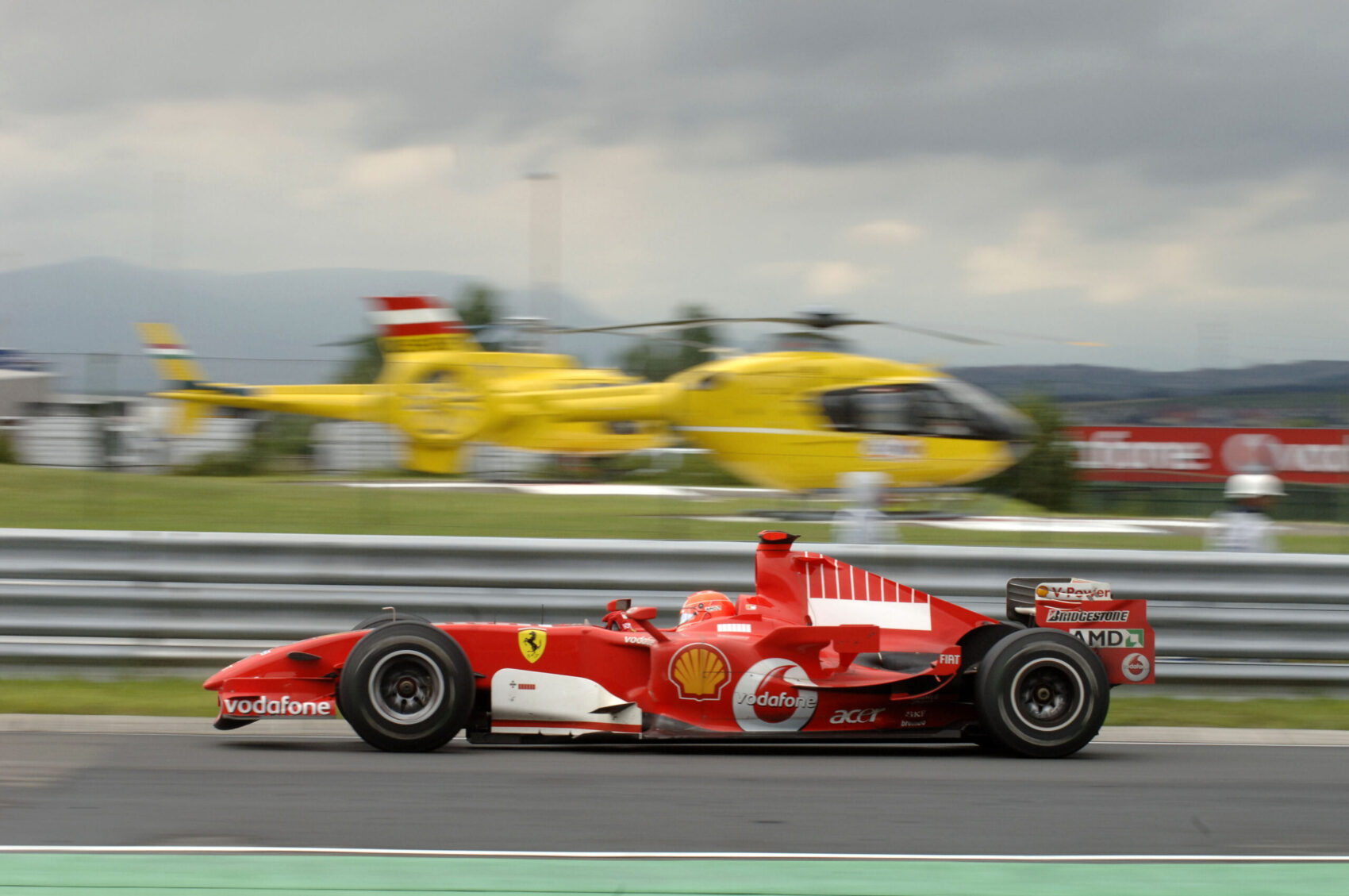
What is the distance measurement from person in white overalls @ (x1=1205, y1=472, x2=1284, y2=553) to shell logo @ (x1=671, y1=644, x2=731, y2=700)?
15.0 feet

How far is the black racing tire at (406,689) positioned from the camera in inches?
219

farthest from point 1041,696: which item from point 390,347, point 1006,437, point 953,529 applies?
point 390,347

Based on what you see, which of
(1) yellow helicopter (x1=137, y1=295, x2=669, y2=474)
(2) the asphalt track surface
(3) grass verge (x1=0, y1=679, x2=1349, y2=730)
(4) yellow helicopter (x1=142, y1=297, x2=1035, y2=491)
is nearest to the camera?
(2) the asphalt track surface

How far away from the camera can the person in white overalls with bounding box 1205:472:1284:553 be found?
28.9 feet

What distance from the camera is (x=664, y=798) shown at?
16.2 ft

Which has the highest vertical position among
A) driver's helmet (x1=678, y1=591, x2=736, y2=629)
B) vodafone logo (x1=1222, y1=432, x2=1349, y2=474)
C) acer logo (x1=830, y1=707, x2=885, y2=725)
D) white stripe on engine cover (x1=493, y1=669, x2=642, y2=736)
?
vodafone logo (x1=1222, y1=432, x2=1349, y2=474)

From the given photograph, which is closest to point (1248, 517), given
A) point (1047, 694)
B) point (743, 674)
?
point (1047, 694)

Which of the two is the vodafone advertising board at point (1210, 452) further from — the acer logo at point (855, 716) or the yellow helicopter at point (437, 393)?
the acer logo at point (855, 716)

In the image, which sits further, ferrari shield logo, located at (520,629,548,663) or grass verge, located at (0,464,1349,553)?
grass verge, located at (0,464,1349,553)

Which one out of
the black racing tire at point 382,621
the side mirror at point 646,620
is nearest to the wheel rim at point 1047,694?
the side mirror at point 646,620

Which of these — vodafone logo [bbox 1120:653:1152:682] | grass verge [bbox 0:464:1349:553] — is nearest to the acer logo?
vodafone logo [bbox 1120:653:1152:682]

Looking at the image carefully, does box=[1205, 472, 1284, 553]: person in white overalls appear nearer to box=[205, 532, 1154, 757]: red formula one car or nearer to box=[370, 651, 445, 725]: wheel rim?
box=[205, 532, 1154, 757]: red formula one car

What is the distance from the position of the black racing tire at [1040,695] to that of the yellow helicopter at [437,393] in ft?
19.4

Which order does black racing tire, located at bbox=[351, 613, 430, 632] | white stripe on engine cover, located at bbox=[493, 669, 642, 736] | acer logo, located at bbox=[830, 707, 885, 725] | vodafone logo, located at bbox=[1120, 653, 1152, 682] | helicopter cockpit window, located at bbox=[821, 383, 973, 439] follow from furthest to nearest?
helicopter cockpit window, located at bbox=[821, 383, 973, 439]
vodafone logo, located at bbox=[1120, 653, 1152, 682]
black racing tire, located at bbox=[351, 613, 430, 632]
acer logo, located at bbox=[830, 707, 885, 725]
white stripe on engine cover, located at bbox=[493, 669, 642, 736]
